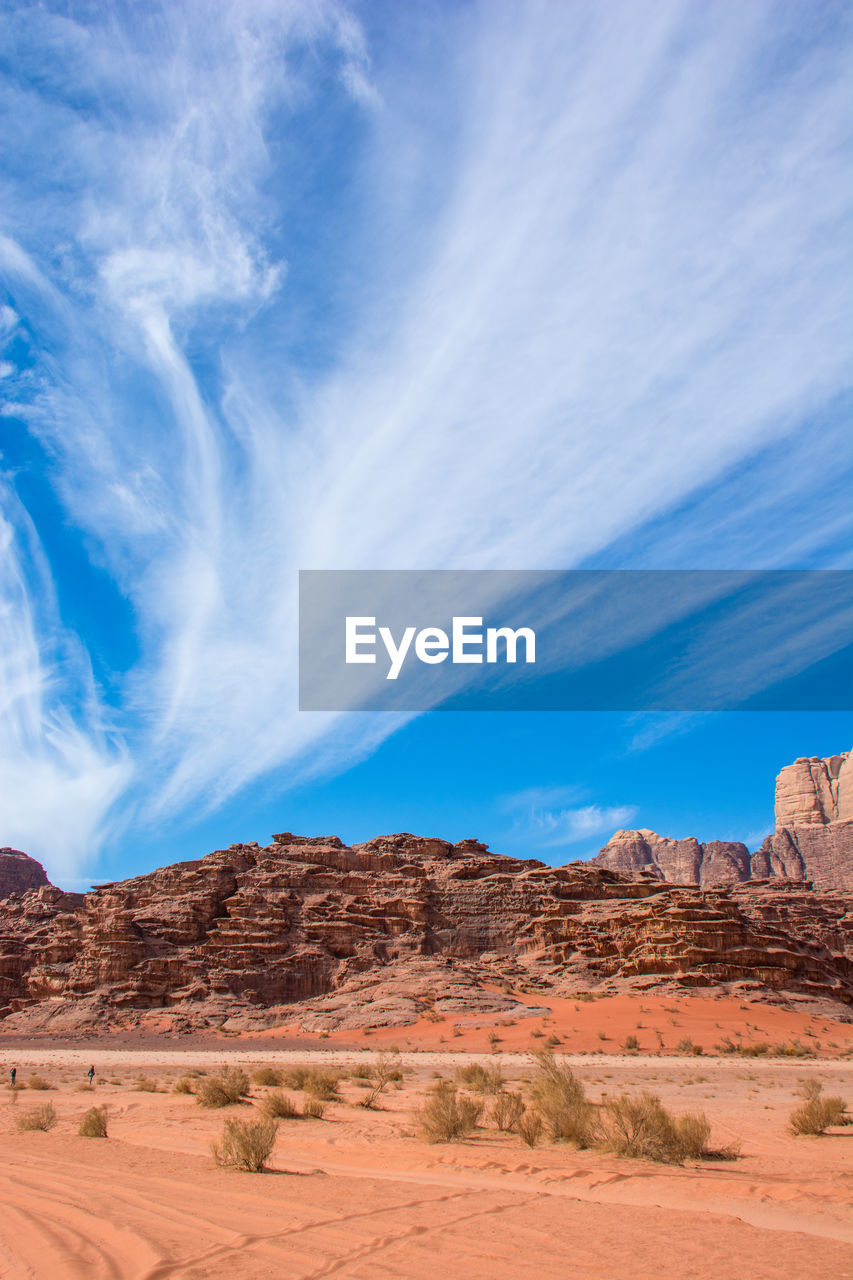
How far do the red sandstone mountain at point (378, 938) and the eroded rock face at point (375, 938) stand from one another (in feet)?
0.48

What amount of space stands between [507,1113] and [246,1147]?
5.80 meters

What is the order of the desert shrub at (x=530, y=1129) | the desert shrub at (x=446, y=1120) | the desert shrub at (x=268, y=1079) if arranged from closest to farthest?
the desert shrub at (x=530, y=1129) < the desert shrub at (x=446, y=1120) < the desert shrub at (x=268, y=1079)

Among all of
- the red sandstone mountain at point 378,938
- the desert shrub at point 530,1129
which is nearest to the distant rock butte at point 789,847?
the red sandstone mountain at point 378,938

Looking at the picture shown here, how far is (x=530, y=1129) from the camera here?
502 inches

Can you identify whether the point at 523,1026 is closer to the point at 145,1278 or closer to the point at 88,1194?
the point at 88,1194

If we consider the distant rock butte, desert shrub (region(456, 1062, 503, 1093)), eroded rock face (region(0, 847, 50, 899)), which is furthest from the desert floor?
the distant rock butte

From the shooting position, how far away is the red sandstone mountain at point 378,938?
172ft

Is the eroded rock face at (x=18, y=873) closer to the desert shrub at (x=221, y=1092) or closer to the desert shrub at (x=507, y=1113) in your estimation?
the desert shrub at (x=221, y=1092)

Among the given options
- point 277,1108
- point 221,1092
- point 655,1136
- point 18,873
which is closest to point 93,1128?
point 277,1108

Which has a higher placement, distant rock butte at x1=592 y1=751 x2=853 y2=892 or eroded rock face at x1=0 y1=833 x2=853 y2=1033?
distant rock butte at x1=592 y1=751 x2=853 y2=892

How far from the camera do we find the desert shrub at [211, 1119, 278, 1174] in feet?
34.3

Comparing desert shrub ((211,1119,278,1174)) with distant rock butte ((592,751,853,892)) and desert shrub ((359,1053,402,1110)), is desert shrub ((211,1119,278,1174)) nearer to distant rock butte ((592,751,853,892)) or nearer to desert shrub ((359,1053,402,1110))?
desert shrub ((359,1053,402,1110))

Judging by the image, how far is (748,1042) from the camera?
3816 cm

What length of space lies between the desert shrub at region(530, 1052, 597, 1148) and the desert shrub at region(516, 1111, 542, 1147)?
14 centimetres
